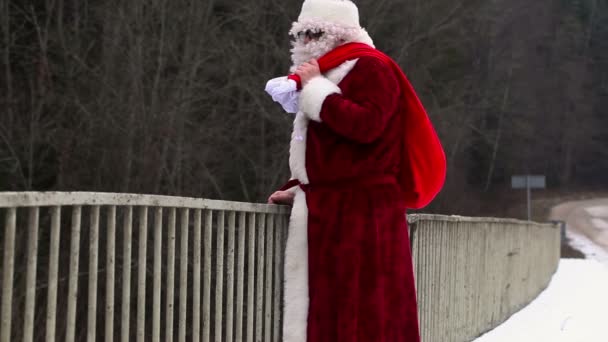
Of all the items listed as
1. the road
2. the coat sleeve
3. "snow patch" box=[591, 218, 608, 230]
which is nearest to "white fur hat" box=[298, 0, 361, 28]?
the coat sleeve

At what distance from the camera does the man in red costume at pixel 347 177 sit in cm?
379

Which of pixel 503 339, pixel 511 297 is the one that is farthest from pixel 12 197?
pixel 511 297

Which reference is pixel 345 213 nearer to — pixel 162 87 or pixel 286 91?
pixel 286 91

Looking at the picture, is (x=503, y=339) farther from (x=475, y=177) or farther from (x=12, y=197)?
(x=475, y=177)

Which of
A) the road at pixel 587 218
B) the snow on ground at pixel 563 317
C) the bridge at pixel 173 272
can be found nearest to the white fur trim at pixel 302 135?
the bridge at pixel 173 272

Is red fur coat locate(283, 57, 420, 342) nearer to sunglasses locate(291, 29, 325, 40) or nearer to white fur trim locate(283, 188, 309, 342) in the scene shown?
white fur trim locate(283, 188, 309, 342)

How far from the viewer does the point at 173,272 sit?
3461 mm

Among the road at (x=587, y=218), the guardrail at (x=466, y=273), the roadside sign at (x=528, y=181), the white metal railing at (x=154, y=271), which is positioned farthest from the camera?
the road at (x=587, y=218)

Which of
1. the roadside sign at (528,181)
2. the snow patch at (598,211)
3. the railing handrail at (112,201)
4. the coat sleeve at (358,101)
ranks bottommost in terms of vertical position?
the railing handrail at (112,201)

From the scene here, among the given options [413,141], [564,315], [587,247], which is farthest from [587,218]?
[413,141]

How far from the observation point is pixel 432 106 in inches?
961

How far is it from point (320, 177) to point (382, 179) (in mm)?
273

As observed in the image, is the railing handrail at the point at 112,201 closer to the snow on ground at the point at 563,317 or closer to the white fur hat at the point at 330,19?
the white fur hat at the point at 330,19

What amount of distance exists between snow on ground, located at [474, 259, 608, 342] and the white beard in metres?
4.56
